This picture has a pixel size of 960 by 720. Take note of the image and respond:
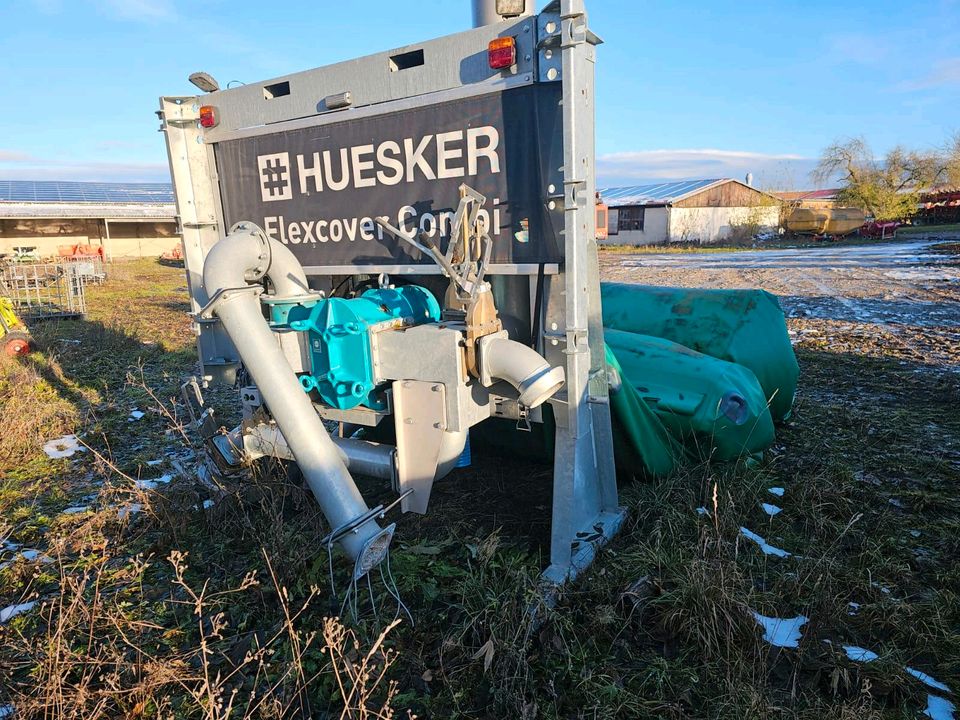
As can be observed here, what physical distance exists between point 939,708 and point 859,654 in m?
0.30

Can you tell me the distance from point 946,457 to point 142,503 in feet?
17.6

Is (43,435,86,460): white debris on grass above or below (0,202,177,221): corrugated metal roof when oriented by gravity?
below

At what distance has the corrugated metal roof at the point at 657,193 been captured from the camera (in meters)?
35.9

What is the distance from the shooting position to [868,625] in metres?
2.65

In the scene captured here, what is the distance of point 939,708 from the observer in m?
2.23

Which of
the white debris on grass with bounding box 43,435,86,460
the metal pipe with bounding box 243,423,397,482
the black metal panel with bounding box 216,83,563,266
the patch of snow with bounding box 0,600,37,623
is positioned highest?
the black metal panel with bounding box 216,83,563,266

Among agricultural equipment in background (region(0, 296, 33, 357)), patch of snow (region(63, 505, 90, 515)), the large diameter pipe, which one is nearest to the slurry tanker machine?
the large diameter pipe

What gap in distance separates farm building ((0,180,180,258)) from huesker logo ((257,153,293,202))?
100ft

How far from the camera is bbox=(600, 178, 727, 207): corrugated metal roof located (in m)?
35.9

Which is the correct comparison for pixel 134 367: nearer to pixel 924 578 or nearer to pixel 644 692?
pixel 644 692

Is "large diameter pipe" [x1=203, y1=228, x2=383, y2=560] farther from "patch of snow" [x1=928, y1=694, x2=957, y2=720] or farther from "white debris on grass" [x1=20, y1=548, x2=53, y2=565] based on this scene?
"patch of snow" [x1=928, y1=694, x2=957, y2=720]

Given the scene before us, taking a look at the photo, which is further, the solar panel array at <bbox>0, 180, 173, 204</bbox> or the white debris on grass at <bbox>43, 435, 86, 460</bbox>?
the solar panel array at <bbox>0, 180, 173, 204</bbox>

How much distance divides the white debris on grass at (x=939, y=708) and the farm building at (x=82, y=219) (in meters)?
34.1

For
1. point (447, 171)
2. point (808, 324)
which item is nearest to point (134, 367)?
point (447, 171)
